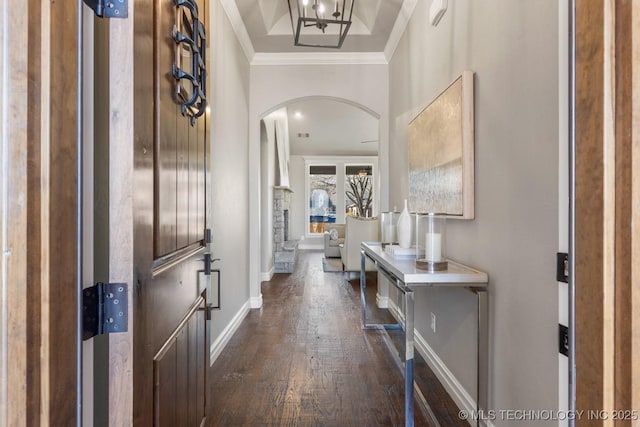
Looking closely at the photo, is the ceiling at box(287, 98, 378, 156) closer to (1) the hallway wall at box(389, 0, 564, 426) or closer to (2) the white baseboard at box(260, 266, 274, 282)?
(2) the white baseboard at box(260, 266, 274, 282)

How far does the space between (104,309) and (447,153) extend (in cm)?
194

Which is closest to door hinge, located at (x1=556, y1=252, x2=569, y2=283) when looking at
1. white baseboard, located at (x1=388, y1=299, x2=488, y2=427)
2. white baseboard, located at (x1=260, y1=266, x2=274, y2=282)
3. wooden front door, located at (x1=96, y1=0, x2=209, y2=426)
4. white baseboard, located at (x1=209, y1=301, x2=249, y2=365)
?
wooden front door, located at (x1=96, y1=0, x2=209, y2=426)

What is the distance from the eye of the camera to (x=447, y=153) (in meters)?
2.09

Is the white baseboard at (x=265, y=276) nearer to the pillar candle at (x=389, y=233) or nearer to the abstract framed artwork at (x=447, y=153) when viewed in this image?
the pillar candle at (x=389, y=233)

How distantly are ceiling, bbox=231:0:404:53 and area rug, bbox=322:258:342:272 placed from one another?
3941 mm

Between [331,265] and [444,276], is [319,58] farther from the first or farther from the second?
[331,265]

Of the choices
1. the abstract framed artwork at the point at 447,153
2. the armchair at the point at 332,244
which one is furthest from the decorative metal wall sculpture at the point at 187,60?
the armchair at the point at 332,244

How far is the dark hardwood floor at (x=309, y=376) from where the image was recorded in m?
1.97

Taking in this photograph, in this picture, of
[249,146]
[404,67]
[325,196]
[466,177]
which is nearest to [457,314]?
[466,177]

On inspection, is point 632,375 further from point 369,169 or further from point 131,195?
point 369,169

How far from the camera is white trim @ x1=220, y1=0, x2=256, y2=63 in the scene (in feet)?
9.71

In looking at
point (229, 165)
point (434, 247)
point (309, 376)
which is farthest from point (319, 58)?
point (309, 376)

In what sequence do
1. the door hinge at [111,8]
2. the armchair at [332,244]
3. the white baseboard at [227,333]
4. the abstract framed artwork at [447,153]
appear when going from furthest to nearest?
the armchair at [332,244] < the white baseboard at [227,333] < the abstract framed artwork at [447,153] < the door hinge at [111,8]

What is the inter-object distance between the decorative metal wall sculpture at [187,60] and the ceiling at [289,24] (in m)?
2.07
